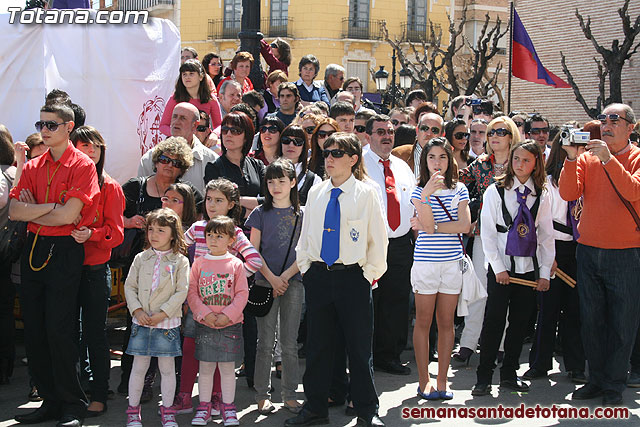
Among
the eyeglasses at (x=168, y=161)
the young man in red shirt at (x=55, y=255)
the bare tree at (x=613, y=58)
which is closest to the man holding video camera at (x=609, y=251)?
the eyeglasses at (x=168, y=161)

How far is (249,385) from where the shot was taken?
6934mm

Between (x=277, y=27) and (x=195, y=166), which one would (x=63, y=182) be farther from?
(x=277, y=27)

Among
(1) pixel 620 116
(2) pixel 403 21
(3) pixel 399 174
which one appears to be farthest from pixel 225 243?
(2) pixel 403 21

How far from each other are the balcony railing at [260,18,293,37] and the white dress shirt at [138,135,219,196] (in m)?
35.6

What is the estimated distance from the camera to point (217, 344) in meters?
5.96

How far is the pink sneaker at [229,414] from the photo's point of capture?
5.92 m

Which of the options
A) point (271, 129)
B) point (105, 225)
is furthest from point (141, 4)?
point (105, 225)

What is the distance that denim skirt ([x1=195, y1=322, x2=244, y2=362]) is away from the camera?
595 cm

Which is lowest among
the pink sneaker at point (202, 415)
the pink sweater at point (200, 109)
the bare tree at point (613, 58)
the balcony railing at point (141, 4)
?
the pink sneaker at point (202, 415)

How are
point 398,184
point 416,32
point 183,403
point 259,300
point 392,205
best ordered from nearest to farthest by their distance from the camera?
point 183,403
point 259,300
point 392,205
point 398,184
point 416,32

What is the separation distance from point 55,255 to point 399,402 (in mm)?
2984

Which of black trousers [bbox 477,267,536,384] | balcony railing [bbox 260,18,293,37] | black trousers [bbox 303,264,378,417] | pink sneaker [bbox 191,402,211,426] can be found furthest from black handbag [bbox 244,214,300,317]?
balcony railing [bbox 260,18,293,37]

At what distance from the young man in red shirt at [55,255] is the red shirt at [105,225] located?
129mm

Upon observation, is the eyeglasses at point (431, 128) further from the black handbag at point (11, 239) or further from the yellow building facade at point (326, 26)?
the yellow building facade at point (326, 26)
